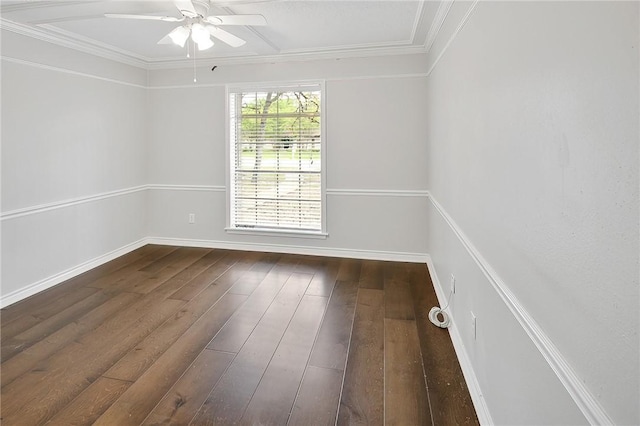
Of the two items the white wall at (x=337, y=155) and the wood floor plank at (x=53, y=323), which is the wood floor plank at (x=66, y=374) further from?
the white wall at (x=337, y=155)

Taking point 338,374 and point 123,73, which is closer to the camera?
point 338,374

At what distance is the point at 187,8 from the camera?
233 cm

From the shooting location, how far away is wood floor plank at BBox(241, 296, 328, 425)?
1.79 m

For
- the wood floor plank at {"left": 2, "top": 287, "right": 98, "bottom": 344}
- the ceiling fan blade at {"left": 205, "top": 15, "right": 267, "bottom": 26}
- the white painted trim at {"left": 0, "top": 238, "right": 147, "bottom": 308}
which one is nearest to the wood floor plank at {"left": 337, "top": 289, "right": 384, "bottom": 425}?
the wood floor plank at {"left": 2, "top": 287, "right": 98, "bottom": 344}

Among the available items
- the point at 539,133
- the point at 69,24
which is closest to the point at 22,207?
the point at 69,24

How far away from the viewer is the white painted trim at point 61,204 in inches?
122

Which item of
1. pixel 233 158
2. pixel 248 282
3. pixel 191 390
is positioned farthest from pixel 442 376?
pixel 233 158

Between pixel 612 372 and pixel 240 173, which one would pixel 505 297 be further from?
pixel 240 173

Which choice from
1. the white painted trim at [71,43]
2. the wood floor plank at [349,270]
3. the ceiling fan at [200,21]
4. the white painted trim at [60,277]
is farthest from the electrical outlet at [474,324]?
the white painted trim at [71,43]

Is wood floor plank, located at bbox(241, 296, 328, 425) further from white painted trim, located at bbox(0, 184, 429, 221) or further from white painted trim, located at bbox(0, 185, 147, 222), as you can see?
white painted trim, located at bbox(0, 185, 147, 222)

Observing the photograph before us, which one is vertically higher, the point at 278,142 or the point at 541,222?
the point at 278,142

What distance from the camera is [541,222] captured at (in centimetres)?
110

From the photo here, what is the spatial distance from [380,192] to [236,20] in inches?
96.5

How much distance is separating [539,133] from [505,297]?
2.18 feet
